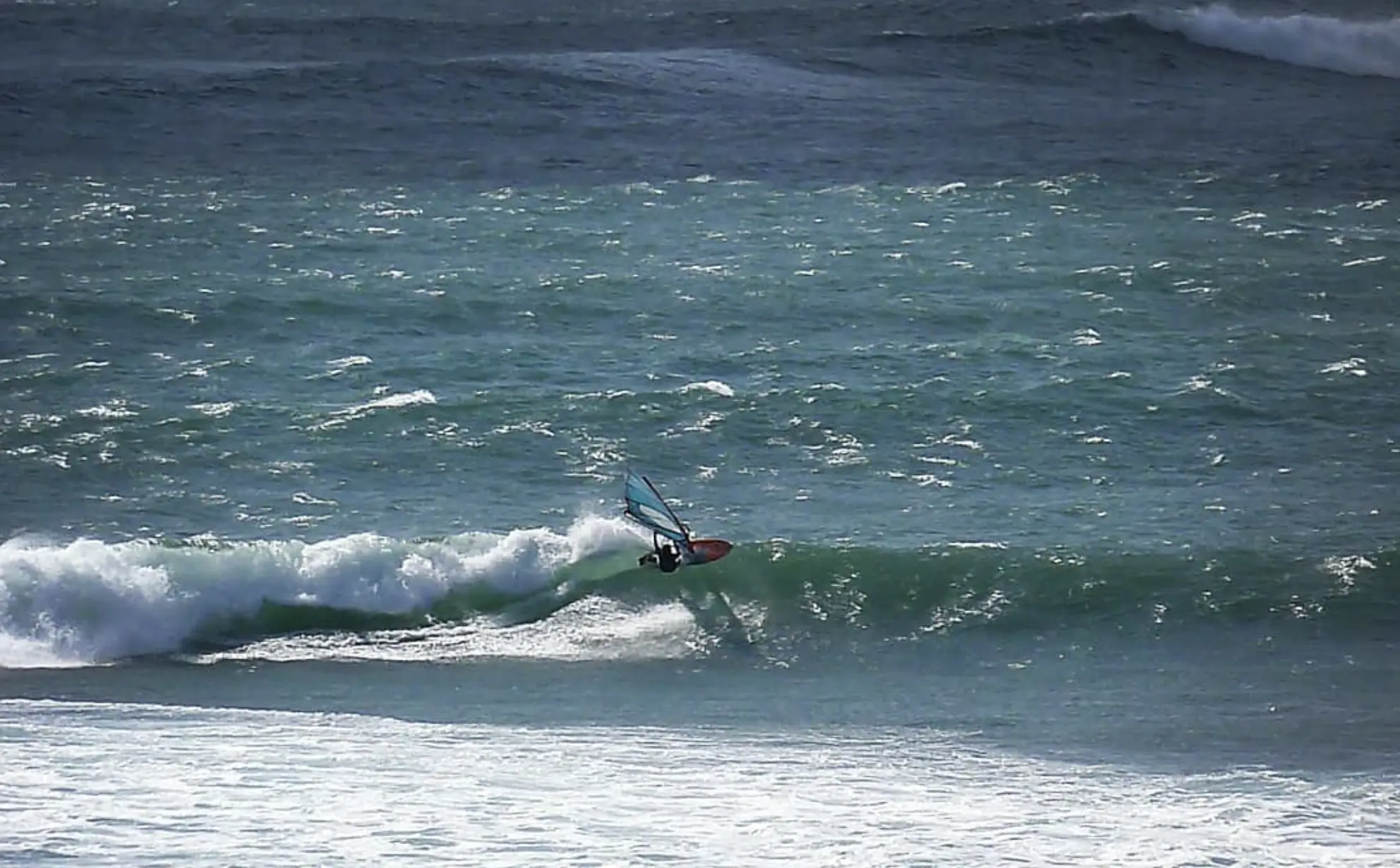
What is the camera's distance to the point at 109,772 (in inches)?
700

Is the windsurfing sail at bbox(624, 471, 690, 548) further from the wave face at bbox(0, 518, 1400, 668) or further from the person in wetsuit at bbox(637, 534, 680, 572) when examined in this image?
the wave face at bbox(0, 518, 1400, 668)

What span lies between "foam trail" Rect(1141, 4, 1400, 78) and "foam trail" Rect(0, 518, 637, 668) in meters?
30.9

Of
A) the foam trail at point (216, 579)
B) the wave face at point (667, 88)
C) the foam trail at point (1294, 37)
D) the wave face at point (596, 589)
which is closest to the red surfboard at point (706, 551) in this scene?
the wave face at point (596, 589)

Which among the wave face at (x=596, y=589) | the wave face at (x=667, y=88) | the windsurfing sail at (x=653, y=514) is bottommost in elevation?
the wave face at (x=596, y=589)

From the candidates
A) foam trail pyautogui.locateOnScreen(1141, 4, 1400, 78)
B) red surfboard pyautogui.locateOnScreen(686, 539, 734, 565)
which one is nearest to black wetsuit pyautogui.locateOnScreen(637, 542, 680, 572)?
red surfboard pyautogui.locateOnScreen(686, 539, 734, 565)

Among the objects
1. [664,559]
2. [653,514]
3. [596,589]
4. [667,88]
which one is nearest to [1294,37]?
[667,88]

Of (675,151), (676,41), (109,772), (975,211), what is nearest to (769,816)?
(109,772)

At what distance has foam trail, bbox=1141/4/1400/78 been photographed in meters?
50.1

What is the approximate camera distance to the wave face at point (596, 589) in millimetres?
23344

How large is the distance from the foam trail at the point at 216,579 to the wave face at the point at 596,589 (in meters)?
0.02

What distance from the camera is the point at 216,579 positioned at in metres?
23.8

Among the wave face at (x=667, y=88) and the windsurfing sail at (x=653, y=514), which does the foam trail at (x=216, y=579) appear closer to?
the windsurfing sail at (x=653, y=514)

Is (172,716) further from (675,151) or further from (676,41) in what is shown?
(676,41)

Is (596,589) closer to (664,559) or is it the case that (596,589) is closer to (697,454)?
(664,559)
